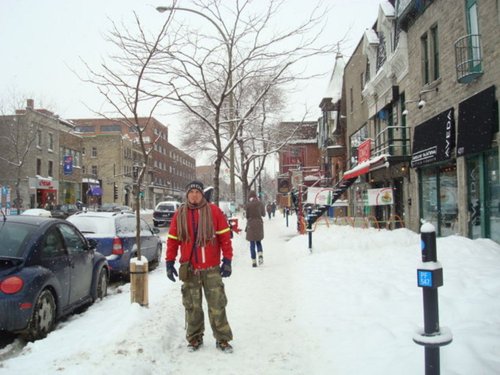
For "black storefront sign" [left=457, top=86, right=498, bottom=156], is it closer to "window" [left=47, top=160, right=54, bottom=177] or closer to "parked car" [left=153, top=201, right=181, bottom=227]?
"parked car" [left=153, top=201, right=181, bottom=227]

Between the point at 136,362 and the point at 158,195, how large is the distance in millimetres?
79621

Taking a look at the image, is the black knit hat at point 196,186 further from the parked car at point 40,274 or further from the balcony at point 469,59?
the balcony at point 469,59

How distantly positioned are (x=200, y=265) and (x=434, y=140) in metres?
9.80

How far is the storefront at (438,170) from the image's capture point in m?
11.8

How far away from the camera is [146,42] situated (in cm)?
1095

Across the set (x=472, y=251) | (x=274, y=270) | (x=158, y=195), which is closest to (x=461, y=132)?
(x=472, y=251)

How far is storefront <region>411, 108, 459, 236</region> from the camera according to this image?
11820 mm

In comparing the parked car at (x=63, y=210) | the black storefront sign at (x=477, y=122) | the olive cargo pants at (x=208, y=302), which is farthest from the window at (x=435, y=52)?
the parked car at (x=63, y=210)

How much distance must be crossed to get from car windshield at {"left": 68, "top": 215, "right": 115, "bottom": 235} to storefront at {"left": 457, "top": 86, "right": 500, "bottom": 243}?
317 inches

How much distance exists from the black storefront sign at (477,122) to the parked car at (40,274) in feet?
26.8

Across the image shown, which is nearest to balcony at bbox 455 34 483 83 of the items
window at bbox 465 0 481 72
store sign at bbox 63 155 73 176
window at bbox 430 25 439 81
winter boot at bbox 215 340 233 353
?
window at bbox 465 0 481 72

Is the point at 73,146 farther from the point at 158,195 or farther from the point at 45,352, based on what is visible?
the point at 45,352

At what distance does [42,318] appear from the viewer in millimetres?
5160

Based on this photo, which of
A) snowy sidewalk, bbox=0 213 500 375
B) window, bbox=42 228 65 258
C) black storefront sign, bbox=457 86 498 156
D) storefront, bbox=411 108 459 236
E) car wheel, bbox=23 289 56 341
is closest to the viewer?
snowy sidewalk, bbox=0 213 500 375
